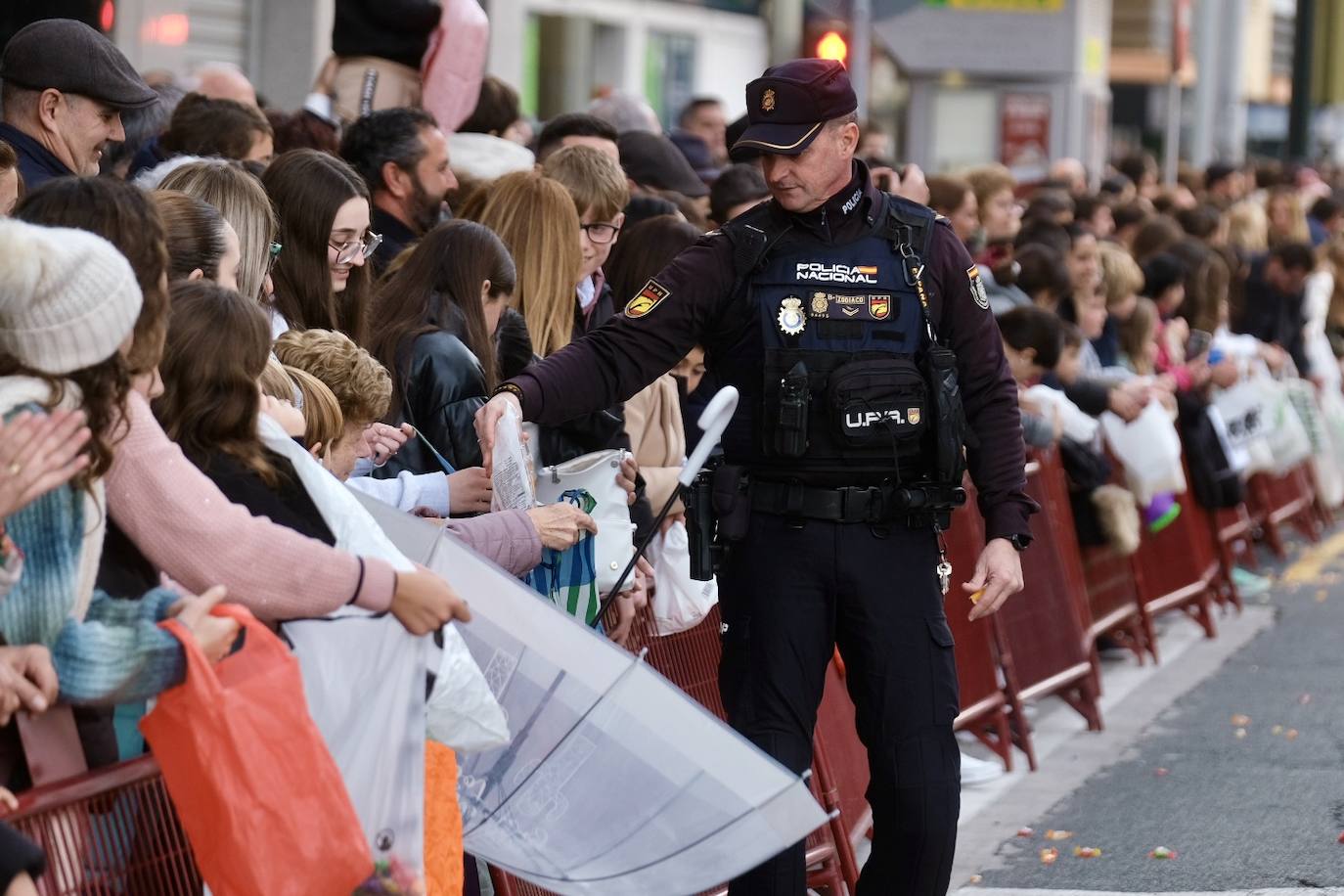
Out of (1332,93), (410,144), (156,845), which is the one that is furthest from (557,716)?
(1332,93)

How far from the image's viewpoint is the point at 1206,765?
7.71 meters

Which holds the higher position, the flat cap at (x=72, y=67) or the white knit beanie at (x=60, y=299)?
the flat cap at (x=72, y=67)

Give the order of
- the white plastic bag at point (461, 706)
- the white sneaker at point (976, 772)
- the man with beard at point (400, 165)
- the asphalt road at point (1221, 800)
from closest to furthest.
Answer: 1. the white plastic bag at point (461, 706)
2. the asphalt road at point (1221, 800)
3. the man with beard at point (400, 165)
4. the white sneaker at point (976, 772)

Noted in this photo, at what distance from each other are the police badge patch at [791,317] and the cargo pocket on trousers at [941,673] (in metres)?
0.75

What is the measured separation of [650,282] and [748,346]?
0.91 ft

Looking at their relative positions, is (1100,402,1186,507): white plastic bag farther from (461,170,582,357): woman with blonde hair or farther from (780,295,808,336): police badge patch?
(780,295,808,336): police badge patch

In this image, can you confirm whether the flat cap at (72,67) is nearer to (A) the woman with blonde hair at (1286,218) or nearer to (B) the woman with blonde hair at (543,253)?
(B) the woman with blonde hair at (543,253)

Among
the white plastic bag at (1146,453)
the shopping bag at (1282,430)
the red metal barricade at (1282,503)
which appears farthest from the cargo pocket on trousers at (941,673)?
the red metal barricade at (1282,503)

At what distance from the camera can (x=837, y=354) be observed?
5.09 meters

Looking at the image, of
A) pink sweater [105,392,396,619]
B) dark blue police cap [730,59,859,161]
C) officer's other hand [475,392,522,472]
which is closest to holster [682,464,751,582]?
officer's other hand [475,392,522,472]

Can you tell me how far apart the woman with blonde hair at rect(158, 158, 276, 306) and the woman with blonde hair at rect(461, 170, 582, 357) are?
109 centimetres

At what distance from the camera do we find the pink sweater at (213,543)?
12.3 ft

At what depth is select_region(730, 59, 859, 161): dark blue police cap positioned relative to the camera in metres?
5.14

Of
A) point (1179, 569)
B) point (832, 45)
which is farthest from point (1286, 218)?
point (1179, 569)
